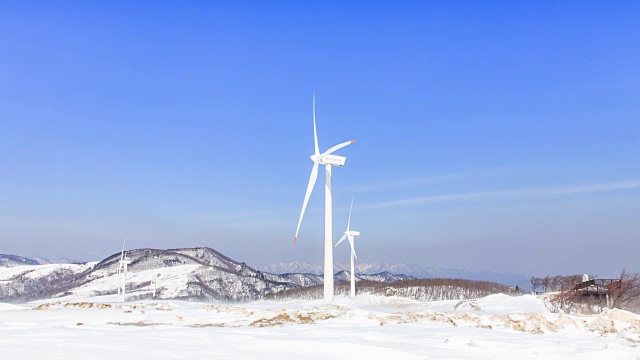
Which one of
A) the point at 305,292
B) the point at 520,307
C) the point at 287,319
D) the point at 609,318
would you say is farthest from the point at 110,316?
the point at 305,292

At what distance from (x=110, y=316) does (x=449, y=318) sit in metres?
16.8

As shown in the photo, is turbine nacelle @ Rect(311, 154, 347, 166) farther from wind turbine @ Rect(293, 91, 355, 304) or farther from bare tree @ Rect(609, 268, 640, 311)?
bare tree @ Rect(609, 268, 640, 311)

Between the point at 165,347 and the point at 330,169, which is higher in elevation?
the point at 330,169

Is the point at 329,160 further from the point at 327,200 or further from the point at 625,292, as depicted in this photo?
the point at 625,292

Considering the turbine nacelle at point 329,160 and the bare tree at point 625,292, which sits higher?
the turbine nacelle at point 329,160

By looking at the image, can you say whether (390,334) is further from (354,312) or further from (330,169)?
(330,169)

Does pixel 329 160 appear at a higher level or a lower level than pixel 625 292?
higher

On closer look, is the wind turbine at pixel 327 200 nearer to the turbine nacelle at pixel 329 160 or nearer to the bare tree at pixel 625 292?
the turbine nacelle at pixel 329 160

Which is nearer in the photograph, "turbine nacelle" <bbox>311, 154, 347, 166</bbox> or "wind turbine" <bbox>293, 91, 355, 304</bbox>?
"wind turbine" <bbox>293, 91, 355, 304</bbox>

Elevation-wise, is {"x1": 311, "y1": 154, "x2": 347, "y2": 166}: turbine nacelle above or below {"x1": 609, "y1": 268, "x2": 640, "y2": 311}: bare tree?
above

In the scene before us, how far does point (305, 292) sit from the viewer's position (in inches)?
6048

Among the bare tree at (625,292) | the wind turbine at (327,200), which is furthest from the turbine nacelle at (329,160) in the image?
the bare tree at (625,292)

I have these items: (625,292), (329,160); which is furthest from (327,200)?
(625,292)

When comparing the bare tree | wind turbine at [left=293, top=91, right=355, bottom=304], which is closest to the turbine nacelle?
wind turbine at [left=293, top=91, right=355, bottom=304]
